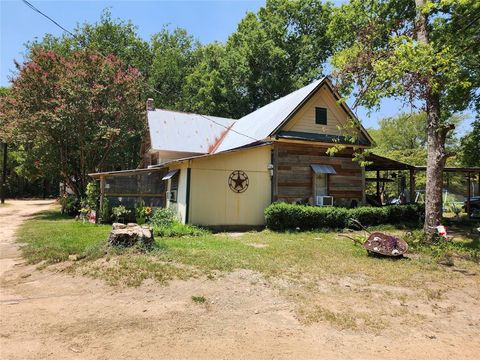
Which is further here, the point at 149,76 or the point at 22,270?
the point at 149,76

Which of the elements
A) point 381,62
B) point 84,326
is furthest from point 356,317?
point 381,62

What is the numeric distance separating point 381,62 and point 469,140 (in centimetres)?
1202

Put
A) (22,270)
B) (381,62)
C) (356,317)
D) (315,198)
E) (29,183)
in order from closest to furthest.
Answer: (356,317) < (22,270) < (381,62) < (315,198) < (29,183)

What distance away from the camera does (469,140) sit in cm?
1886

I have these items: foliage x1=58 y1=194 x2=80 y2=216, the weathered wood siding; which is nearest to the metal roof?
the weathered wood siding

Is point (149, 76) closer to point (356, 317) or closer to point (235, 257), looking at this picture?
point (235, 257)

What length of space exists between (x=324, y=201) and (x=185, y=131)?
1017 centimetres

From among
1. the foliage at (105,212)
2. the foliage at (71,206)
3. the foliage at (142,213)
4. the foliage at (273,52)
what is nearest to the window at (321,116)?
the foliage at (142,213)

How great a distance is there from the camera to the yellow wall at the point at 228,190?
48.1 feet

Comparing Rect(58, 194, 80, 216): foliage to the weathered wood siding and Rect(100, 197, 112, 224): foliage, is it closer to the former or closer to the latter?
Rect(100, 197, 112, 224): foliage

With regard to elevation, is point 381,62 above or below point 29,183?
above

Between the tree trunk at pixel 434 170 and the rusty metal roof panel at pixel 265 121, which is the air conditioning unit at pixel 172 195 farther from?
the tree trunk at pixel 434 170

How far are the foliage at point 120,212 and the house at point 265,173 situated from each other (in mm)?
497

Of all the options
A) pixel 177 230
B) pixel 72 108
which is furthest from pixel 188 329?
pixel 72 108
